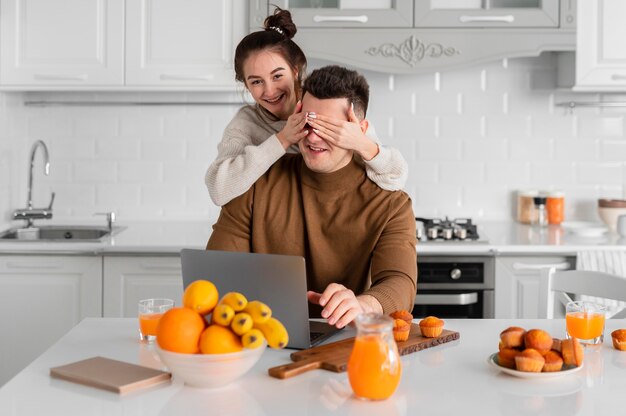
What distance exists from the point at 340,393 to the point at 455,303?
1985 mm

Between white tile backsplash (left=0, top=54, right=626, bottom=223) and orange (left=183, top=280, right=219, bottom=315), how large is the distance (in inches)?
103

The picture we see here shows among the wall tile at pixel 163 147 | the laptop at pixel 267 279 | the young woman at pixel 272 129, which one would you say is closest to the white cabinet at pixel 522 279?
the young woman at pixel 272 129

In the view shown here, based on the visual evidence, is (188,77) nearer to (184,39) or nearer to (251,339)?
(184,39)

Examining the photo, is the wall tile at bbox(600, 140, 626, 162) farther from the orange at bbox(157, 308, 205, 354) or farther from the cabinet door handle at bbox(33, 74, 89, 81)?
the orange at bbox(157, 308, 205, 354)

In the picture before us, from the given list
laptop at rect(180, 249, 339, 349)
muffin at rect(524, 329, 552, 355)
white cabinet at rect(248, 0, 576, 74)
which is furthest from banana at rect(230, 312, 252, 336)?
white cabinet at rect(248, 0, 576, 74)

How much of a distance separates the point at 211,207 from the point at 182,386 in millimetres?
2598

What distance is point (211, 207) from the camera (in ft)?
14.0

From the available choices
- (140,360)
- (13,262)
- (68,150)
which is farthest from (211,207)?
(140,360)

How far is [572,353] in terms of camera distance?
71.1 inches

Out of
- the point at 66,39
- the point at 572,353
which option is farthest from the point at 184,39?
the point at 572,353

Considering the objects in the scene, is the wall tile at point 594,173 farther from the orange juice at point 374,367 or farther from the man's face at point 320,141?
the orange juice at point 374,367

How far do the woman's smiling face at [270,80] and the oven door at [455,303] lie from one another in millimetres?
1277

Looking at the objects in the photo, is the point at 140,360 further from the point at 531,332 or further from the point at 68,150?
the point at 68,150

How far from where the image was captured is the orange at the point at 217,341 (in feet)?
5.27
